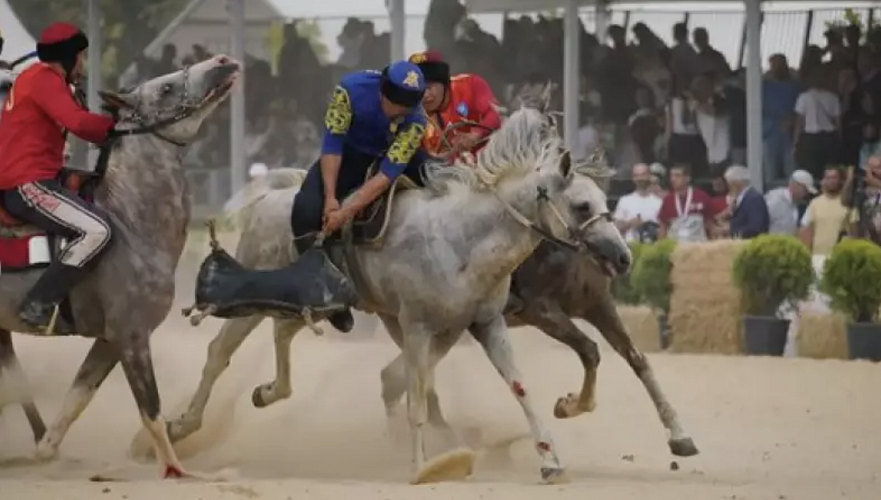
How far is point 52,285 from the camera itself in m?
9.23

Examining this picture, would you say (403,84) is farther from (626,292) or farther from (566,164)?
(626,292)

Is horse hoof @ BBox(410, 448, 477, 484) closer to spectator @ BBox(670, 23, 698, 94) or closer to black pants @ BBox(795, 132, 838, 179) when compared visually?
black pants @ BBox(795, 132, 838, 179)

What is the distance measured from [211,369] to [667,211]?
24.7ft

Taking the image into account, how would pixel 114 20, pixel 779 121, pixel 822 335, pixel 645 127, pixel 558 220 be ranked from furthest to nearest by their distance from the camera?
pixel 114 20 < pixel 645 127 < pixel 779 121 < pixel 822 335 < pixel 558 220

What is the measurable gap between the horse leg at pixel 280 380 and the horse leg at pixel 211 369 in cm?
28

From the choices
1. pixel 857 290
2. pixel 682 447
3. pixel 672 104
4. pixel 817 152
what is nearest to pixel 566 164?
pixel 682 447

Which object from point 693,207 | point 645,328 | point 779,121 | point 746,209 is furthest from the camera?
point 779,121

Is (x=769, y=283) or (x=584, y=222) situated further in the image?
(x=769, y=283)

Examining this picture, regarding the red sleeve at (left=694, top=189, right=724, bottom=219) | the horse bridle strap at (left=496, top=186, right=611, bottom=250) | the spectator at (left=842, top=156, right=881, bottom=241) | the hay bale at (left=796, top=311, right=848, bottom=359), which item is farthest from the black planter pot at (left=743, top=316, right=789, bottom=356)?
the horse bridle strap at (left=496, top=186, right=611, bottom=250)

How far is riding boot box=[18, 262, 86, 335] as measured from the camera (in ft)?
30.2

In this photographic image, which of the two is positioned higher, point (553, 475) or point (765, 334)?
point (553, 475)

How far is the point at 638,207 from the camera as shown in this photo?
17562 millimetres

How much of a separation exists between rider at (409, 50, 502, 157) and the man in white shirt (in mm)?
6489

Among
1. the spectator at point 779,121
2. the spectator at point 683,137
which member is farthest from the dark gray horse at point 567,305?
the spectator at point 683,137
